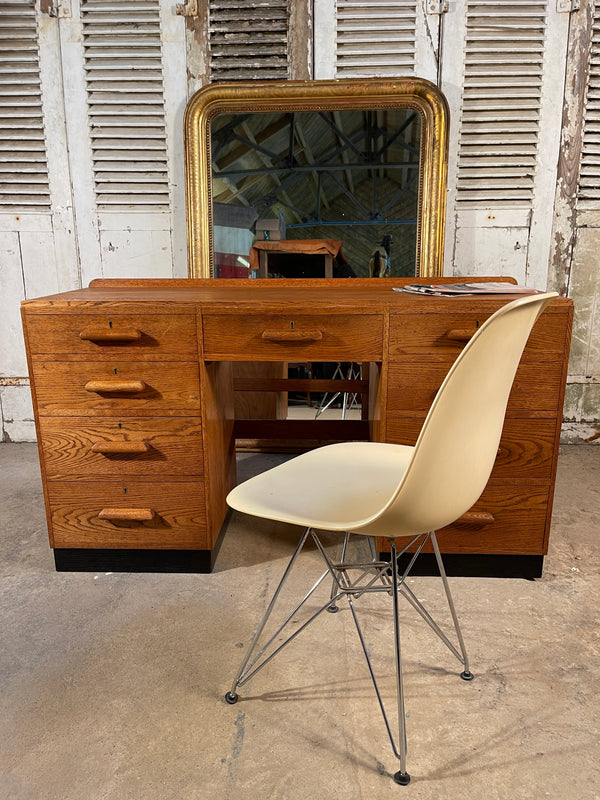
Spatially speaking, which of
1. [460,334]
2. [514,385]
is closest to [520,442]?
[514,385]

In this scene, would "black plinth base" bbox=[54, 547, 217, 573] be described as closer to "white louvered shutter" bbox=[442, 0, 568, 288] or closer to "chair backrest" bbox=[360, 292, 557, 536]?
"chair backrest" bbox=[360, 292, 557, 536]

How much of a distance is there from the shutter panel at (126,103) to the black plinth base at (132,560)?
176 centimetres

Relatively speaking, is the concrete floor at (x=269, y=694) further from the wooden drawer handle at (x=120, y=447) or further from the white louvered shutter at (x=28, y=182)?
the white louvered shutter at (x=28, y=182)

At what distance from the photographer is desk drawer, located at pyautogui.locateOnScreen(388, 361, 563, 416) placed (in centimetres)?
173

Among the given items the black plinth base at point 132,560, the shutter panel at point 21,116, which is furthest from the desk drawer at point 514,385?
the shutter panel at point 21,116

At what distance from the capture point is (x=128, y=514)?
1823 millimetres

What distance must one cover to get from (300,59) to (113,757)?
2.74 meters

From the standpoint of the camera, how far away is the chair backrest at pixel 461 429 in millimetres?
961

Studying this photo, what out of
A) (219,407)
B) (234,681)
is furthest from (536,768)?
(219,407)

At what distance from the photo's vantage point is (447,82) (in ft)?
8.98

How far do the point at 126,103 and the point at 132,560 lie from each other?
212cm

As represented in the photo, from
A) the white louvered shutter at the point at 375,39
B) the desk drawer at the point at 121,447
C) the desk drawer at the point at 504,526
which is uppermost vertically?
the white louvered shutter at the point at 375,39

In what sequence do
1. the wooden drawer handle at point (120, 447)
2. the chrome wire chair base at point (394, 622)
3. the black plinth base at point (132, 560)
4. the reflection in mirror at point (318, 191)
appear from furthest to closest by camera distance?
the reflection in mirror at point (318, 191), the black plinth base at point (132, 560), the wooden drawer handle at point (120, 447), the chrome wire chair base at point (394, 622)

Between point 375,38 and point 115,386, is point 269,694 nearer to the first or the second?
point 115,386
